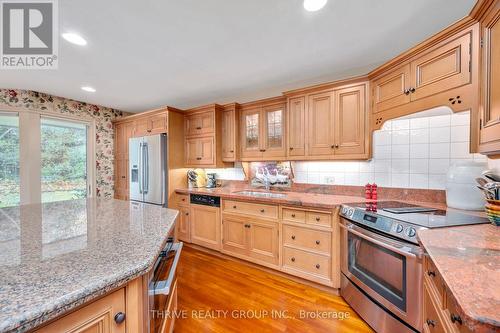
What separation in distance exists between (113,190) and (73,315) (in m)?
4.26

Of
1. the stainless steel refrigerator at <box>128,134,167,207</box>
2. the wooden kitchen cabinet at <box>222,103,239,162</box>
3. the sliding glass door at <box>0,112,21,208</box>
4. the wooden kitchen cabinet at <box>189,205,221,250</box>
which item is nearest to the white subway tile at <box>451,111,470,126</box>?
the wooden kitchen cabinet at <box>222,103,239,162</box>

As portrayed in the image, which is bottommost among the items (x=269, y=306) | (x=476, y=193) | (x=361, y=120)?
(x=269, y=306)

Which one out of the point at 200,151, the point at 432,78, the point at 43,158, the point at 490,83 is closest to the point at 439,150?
the point at 432,78

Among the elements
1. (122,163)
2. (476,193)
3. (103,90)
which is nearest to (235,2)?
(476,193)

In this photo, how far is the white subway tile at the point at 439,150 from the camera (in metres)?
1.91

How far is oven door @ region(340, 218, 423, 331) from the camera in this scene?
1293 mm

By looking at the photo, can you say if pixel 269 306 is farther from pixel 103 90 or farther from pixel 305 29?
pixel 103 90

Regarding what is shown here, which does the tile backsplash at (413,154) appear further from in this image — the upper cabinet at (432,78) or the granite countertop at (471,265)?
the granite countertop at (471,265)

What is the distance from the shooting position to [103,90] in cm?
307

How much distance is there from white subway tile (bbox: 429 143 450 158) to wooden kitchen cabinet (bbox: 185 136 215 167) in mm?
2617

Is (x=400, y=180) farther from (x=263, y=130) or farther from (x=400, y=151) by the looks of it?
(x=263, y=130)

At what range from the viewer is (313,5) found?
1.45 meters

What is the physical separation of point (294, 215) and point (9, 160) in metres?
4.06

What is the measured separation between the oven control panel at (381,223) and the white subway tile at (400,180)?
75 centimetres
